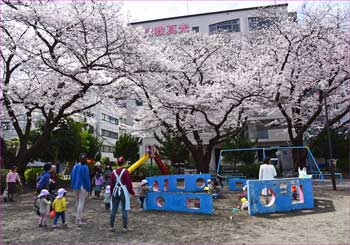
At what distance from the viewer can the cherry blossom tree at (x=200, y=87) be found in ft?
48.9

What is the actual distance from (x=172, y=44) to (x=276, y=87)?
7.13m

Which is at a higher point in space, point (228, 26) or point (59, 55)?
point (228, 26)

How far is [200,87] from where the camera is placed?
1644 cm

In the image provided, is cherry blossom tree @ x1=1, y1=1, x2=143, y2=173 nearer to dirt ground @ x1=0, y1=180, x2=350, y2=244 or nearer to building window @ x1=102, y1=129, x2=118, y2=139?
dirt ground @ x1=0, y1=180, x2=350, y2=244

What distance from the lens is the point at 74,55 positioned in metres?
12.9

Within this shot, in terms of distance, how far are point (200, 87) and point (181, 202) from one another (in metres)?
9.04

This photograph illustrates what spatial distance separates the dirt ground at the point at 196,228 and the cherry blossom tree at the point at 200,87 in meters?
7.49

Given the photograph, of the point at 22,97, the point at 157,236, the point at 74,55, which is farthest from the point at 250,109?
the point at 157,236

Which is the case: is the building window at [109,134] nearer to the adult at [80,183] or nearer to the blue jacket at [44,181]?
the blue jacket at [44,181]

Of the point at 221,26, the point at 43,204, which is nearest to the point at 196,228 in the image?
the point at 43,204

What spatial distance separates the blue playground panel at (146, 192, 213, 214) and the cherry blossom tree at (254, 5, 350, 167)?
876 centimetres

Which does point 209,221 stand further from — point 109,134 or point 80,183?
point 109,134

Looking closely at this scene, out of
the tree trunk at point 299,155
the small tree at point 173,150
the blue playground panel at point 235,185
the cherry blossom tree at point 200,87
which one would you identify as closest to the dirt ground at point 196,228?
the blue playground panel at point 235,185

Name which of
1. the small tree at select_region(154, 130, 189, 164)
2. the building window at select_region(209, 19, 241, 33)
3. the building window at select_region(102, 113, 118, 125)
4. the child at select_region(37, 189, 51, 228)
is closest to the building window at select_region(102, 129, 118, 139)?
the building window at select_region(102, 113, 118, 125)
